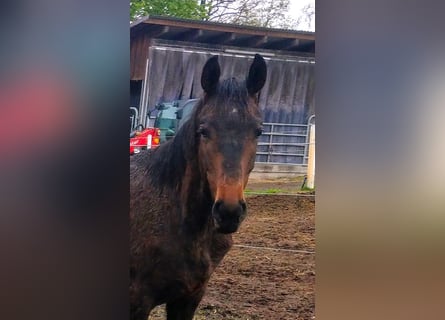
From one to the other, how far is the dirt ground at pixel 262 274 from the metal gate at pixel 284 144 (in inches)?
5.4

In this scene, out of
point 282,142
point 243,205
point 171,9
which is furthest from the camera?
point 171,9

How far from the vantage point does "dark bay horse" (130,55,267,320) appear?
284 cm

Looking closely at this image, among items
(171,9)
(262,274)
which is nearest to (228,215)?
(262,274)

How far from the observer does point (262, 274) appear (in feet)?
9.63

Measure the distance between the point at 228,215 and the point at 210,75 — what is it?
27.0 inches

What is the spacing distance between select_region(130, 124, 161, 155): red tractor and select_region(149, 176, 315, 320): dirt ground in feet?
1.77

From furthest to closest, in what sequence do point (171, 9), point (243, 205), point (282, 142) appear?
point (171, 9) → point (282, 142) → point (243, 205)

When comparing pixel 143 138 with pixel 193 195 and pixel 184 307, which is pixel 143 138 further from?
pixel 184 307

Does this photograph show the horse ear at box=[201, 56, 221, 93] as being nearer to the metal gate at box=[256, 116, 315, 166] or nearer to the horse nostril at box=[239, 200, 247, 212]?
the metal gate at box=[256, 116, 315, 166]

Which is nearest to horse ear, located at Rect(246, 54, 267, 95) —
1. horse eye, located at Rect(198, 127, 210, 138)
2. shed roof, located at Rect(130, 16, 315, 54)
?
shed roof, located at Rect(130, 16, 315, 54)

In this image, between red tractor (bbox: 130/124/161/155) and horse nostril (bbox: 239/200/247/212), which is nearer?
horse nostril (bbox: 239/200/247/212)
